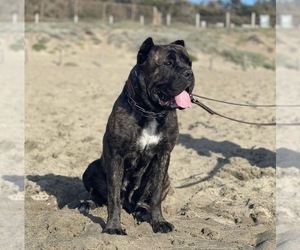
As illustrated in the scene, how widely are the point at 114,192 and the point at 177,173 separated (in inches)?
97.9

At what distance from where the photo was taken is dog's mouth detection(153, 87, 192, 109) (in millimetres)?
4676

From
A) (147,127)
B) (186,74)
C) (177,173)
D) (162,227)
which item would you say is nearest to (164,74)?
(186,74)

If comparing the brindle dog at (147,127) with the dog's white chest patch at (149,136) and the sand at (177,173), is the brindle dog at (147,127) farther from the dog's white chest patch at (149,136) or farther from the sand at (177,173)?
the sand at (177,173)

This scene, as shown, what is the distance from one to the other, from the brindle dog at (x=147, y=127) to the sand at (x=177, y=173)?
0.24 m

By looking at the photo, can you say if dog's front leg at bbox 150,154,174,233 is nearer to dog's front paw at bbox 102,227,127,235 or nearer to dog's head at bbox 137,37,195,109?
dog's front paw at bbox 102,227,127,235

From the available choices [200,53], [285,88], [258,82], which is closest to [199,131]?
[285,88]

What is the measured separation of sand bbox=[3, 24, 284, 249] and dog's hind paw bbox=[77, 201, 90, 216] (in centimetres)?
6

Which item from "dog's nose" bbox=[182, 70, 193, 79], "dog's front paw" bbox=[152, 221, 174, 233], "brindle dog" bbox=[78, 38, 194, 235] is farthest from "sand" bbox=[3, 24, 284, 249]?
"dog's nose" bbox=[182, 70, 193, 79]

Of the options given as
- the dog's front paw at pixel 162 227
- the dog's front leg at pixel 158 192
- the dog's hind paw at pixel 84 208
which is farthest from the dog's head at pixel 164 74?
the dog's hind paw at pixel 84 208

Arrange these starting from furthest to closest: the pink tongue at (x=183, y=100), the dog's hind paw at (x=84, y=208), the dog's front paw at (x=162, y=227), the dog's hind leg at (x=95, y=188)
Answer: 1. the dog's hind leg at (x=95, y=188)
2. the dog's hind paw at (x=84, y=208)
3. the dog's front paw at (x=162, y=227)
4. the pink tongue at (x=183, y=100)

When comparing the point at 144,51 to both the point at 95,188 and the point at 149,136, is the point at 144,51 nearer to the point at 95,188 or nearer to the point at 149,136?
the point at 149,136

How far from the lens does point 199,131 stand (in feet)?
33.2

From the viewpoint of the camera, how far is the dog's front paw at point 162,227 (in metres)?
4.98

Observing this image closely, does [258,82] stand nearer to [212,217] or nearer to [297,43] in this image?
[212,217]
